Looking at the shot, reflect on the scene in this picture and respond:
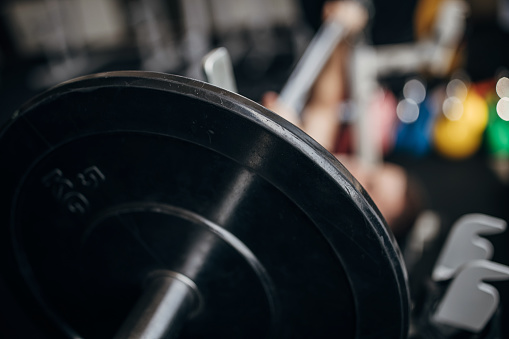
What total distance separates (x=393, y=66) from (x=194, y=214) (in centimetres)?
156

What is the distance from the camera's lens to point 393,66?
1.76 metres

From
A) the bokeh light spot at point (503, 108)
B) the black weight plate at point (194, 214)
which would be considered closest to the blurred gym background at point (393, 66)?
the bokeh light spot at point (503, 108)

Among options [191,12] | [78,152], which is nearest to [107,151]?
Result: [78,152]

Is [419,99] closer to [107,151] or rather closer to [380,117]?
[380,117]

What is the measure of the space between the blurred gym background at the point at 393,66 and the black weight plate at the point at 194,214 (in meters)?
0.57

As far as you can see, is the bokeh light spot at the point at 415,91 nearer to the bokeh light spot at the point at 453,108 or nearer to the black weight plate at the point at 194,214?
the bokeh light spot at the point at 453,108

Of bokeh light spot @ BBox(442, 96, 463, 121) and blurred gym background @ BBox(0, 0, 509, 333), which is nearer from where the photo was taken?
blurred gym background @ BBox(0, 0, 509, 333)

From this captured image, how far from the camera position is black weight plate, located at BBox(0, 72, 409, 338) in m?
0.37

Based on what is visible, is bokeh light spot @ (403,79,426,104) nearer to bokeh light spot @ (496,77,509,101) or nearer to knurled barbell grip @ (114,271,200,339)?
bokeh light spot @ (496,77,509,101)

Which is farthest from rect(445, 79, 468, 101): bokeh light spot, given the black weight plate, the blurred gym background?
the black weight plate

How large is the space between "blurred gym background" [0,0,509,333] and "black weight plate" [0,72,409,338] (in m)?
0.57

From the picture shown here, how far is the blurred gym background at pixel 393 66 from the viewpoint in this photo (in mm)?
1816

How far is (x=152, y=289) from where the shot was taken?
0.47 m

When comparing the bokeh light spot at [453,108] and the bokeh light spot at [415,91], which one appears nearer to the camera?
the bokeh light spot at [453,108]
